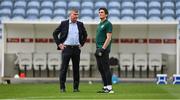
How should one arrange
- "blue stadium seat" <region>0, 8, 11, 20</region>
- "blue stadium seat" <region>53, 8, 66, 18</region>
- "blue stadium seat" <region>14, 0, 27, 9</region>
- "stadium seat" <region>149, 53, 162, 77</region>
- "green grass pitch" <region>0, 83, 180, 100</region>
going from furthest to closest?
"blue stadium seat" <region>14, 0, 27, 9</region> < "blue stadium seat" <region>0, 8, 11, 20</region> < "blue stadium seat" <region>53, 8, 66, 18</region> < "stadium seat" <region>149, 53, 162, 77</region> < "green grass pitch" <region>0, 83, 180, 100</region>

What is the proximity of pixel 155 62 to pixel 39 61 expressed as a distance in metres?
4.26

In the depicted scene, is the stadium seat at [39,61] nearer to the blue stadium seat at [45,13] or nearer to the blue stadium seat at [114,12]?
the blue stadium seat at [45,13]

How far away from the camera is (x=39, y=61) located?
21.5m

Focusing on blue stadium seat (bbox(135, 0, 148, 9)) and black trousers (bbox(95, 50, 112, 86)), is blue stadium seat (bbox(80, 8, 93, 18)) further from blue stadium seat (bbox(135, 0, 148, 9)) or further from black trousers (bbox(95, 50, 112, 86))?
black trousers (bbox(95, 50, 112, 86))

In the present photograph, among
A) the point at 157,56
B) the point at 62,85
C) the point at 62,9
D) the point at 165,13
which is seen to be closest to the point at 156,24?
the point at 157,56

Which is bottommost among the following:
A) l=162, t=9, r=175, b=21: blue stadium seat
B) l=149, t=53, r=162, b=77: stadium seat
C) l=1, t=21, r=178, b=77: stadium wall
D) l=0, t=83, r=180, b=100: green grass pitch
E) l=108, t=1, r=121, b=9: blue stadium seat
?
l=0, t=83, r=180, b=100: green grass pitch

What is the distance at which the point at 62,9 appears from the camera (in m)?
24.2

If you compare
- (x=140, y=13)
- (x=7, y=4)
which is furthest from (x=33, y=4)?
(x=140, y=13)

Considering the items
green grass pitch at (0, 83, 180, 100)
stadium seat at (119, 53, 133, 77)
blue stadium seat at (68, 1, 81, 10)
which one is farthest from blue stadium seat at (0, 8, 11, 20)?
green grass pitch at (0, 83, 180, 100)

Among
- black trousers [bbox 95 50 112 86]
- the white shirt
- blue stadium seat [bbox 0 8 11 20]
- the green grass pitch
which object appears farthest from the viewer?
blue stadium seat [bbox 0 8 11 20]

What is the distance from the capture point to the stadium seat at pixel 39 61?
70.3ft

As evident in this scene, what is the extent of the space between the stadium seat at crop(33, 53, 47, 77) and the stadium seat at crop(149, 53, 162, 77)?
12.8 ft

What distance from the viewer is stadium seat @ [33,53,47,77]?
70.3 ft

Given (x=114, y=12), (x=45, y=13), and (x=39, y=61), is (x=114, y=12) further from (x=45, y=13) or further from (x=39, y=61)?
(x=39, y=61)
